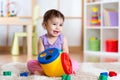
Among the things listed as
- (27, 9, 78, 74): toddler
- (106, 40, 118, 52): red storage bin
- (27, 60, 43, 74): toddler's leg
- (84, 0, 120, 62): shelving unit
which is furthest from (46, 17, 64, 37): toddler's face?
(106, 40, 118, 52): red storage bin

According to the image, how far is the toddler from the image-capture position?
1748mm

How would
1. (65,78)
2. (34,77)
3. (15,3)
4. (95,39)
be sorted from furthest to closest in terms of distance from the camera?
(15,3) → (95,39) → (34,77) → (65,78)

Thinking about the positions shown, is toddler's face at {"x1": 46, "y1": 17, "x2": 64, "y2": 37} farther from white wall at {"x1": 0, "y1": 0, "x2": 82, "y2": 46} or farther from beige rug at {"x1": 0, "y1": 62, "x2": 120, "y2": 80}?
white wall at {"x1": 0, "y1": 0, "x2": 82, "y2": 46}

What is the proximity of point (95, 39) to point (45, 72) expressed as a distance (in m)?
2.11

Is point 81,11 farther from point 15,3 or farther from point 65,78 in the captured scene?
point 65,78

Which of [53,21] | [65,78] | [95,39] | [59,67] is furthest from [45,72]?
[95,39]

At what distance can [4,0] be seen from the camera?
3930mm

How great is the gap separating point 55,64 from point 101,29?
2.06 meters

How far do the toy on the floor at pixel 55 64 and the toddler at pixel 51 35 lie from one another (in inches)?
5.1

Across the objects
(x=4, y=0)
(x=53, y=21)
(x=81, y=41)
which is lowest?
(x=81, y=41)

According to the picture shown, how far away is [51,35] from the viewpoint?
188 cm

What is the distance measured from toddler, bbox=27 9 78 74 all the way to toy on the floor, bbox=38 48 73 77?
0.13m

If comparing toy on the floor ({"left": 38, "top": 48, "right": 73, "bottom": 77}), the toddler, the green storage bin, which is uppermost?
the toddler

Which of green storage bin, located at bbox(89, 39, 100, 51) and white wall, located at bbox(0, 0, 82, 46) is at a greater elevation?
white wall, located at bbox(0, 0, 82, 46)
